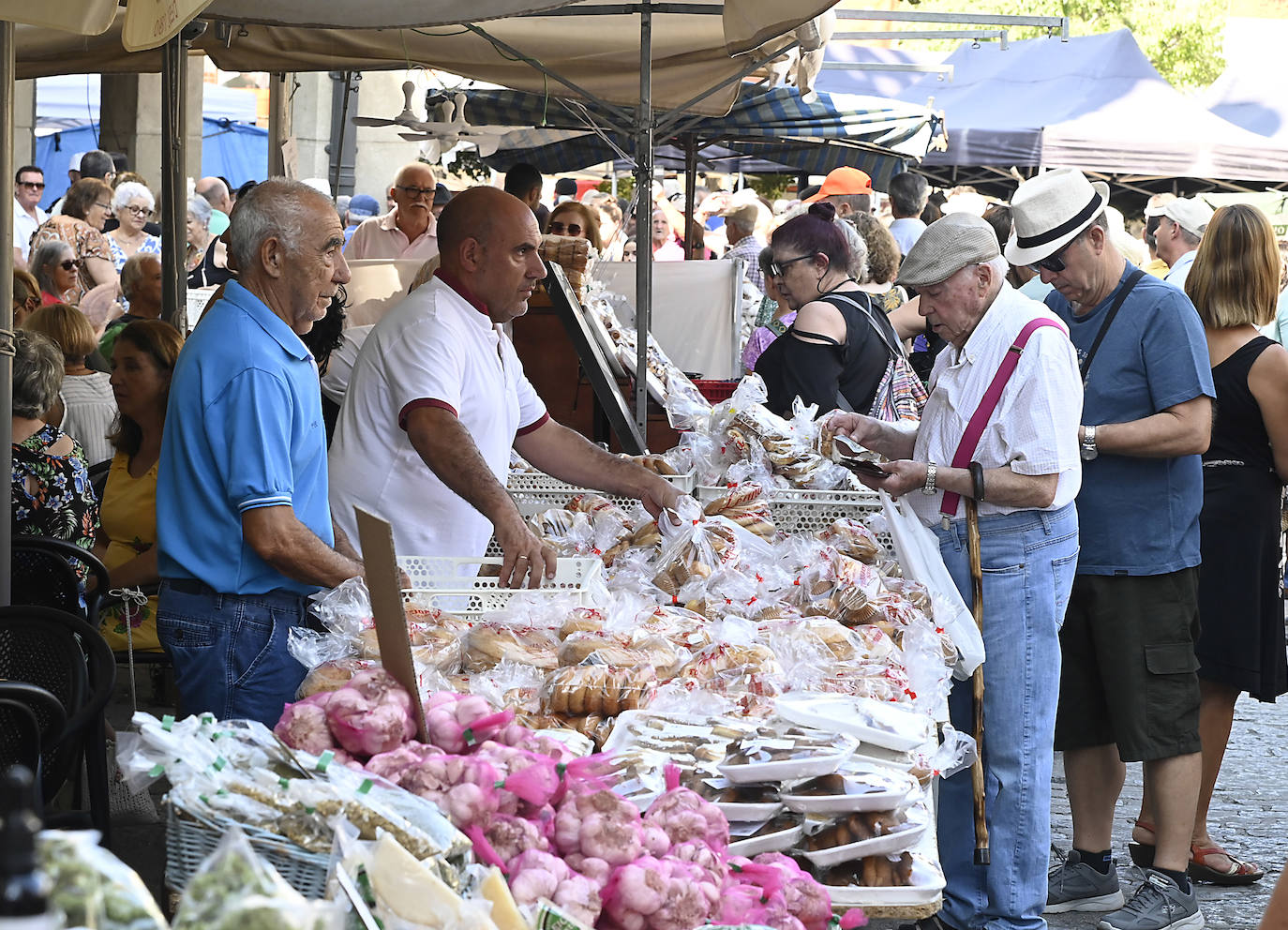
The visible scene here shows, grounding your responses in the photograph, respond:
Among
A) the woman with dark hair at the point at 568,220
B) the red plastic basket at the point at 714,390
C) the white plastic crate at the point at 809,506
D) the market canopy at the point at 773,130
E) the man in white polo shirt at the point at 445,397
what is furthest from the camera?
the market canopy at the point at 773,130

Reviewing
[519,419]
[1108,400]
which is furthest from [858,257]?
[519,419]

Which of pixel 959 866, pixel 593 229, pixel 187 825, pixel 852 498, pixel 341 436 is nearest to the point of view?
pixel 187 825

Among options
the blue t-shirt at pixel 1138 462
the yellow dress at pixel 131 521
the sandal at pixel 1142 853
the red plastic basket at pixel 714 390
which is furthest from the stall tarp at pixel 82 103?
the sandal at pixel 1142 853

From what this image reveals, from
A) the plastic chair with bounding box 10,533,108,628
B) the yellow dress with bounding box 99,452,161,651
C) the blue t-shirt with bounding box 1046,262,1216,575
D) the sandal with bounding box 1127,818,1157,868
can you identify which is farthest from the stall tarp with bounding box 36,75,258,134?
the sandal with bounding box 1127,818,1157,868

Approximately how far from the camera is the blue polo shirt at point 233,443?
301cm

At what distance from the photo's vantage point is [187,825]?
68.7 inches

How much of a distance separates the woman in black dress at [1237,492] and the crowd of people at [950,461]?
0.01m

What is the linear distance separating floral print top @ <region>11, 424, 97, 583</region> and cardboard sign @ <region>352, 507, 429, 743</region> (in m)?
3.12

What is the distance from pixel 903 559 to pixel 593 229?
197 inches

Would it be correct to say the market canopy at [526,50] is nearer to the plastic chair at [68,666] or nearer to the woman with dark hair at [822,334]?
the woman with dark hair at [822,334]

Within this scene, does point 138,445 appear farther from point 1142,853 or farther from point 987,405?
point 1142,853

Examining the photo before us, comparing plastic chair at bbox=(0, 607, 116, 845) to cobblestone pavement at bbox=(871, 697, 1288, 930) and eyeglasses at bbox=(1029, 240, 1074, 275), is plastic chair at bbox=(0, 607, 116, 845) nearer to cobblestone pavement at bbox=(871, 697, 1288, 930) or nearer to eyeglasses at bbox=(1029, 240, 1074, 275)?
cobblestone pavement at bbox=(871, 697, 1288, 930)

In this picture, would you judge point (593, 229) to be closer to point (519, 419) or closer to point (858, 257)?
point (858, 257)

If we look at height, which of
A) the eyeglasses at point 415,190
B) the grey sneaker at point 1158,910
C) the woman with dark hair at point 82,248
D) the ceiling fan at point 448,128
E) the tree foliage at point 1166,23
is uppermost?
the tree foliage at point 1166,23
